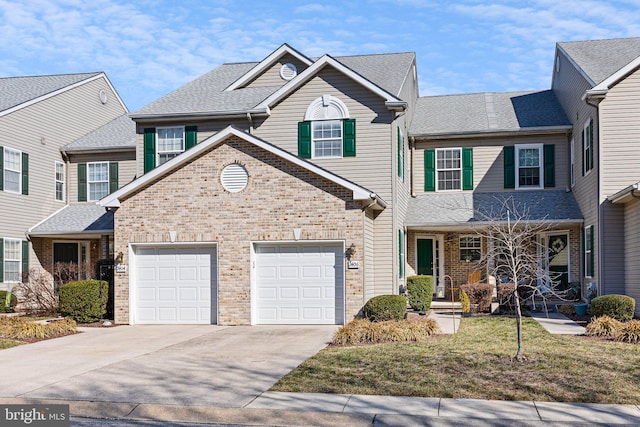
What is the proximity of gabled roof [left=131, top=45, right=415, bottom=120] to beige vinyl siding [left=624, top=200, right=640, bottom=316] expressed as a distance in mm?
7307

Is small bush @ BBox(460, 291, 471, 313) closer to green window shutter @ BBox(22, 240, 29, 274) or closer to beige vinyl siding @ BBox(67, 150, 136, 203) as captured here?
beige vinyl siding @ BBox(67, 150, 136, 203)

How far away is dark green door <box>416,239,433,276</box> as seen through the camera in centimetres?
2698

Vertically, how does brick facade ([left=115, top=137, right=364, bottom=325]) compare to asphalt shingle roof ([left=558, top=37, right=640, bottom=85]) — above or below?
below

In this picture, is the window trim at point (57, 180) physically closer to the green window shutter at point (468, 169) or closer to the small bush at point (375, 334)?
the green window shutter at point (468, 169)

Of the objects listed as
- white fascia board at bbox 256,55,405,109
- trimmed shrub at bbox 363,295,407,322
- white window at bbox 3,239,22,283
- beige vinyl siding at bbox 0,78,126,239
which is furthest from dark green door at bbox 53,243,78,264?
trimmed shrub at bbox 363,295,407,322

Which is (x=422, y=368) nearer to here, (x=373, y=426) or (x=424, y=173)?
(x=373, y=426)

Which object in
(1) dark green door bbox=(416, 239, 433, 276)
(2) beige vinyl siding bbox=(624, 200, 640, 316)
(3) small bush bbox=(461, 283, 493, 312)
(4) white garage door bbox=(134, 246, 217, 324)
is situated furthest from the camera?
(1) dark green door bbox=(416, 239, 433, 276)

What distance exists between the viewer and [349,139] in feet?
74.2

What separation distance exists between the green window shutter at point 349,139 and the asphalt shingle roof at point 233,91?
1742 millimetres

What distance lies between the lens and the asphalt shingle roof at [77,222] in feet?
87.7

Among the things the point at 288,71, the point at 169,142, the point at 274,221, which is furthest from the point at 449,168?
the point at 169,142

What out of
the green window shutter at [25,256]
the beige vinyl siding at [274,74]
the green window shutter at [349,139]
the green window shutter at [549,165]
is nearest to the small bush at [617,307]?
the green window shutter at [549,165]

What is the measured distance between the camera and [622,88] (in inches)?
811

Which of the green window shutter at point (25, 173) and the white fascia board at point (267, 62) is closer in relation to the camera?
the white fascia board at point (267, 62)
